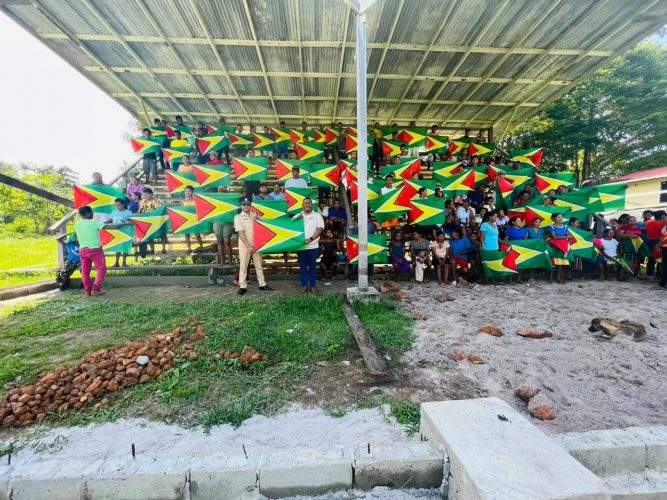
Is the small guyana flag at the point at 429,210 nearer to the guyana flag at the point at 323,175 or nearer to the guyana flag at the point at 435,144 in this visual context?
the guyana flag at the point at 323,175

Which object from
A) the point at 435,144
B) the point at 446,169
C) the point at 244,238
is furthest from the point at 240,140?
the point at 435,144

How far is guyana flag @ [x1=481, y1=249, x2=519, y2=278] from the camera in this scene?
668cm

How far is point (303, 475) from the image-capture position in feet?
5.51

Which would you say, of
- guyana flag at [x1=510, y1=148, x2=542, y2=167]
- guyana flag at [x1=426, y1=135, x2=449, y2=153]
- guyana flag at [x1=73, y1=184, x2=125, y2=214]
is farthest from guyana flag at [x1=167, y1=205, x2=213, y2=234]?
guyana flag at [x1=510, y1=148, x2=542, y2=167]

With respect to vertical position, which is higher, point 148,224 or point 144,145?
point 144,145

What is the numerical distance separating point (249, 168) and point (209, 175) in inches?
42.4

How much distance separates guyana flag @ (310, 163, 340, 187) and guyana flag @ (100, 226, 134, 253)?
4618mm

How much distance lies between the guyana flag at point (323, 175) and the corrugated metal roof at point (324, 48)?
329 cm

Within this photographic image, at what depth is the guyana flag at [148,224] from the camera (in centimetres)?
650

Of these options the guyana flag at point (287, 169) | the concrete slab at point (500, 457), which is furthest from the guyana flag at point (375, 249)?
the concrete slab at point (500, 457)

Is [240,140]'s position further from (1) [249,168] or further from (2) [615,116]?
(2) [615,116]

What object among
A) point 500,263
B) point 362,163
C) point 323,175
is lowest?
point 500,263

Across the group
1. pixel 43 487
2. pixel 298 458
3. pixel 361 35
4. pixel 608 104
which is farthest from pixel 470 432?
pixel 608 104

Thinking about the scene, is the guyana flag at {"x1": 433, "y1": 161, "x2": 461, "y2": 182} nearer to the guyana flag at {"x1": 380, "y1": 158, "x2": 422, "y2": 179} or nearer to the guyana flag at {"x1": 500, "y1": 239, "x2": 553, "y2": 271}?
the guyana flag at {"x1": 380, "y1": 158, "x2": 422, "y2": 179}
